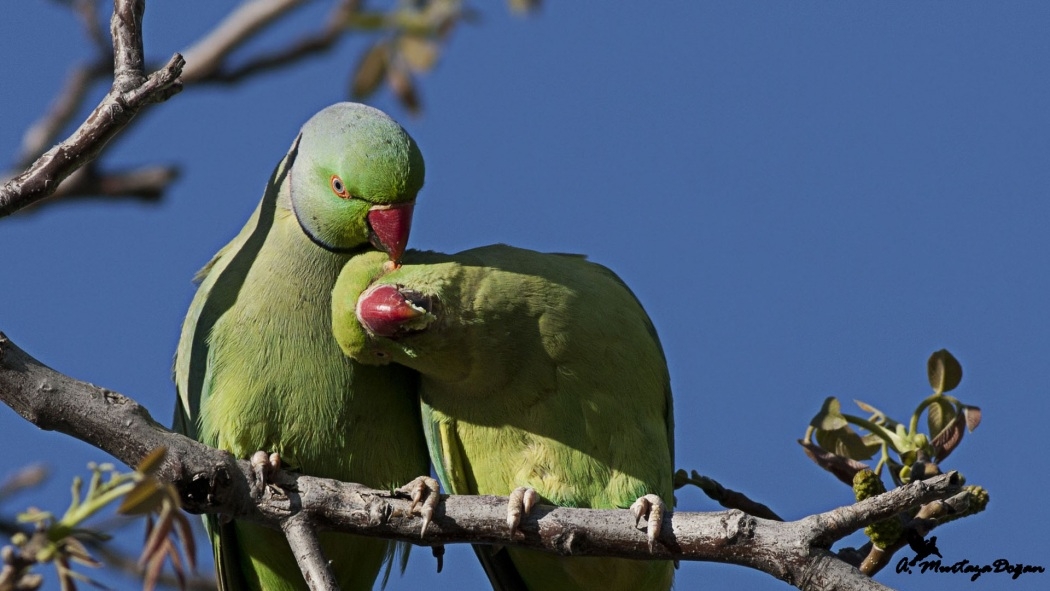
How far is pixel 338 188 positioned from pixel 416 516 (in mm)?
1548

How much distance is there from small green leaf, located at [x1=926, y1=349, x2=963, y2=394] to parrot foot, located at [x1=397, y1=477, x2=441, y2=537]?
5.91ft

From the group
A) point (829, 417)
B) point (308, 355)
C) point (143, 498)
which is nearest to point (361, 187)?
point (308, 355)

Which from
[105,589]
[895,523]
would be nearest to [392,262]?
[895,523]

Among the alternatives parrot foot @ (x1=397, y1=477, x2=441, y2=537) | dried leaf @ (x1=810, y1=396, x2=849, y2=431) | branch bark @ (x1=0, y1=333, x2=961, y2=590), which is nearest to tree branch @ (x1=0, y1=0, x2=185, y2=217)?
branch bark @ (x1=0, y1=333, x2=961, y2=590)

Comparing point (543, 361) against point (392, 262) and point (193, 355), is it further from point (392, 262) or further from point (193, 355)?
point (193, 355)

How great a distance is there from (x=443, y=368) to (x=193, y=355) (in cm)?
116

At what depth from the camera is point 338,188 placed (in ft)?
15.9

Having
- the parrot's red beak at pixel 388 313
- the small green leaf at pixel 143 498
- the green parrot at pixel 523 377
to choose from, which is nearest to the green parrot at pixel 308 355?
the green parrot at pixel 523 377

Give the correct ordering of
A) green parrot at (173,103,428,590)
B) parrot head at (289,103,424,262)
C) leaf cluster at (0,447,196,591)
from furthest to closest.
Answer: parrot head at (289,103,424,262) → green parrot at (173,103,428,590) → leaf cluster at (0,447,196,591)

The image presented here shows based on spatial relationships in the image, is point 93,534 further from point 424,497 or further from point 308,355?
point 308,355

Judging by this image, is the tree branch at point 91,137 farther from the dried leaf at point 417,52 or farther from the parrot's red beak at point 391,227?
the parrot's red beak at point 391,227

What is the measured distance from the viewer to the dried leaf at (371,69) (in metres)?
4.00

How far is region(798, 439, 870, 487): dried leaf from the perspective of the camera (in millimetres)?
3969

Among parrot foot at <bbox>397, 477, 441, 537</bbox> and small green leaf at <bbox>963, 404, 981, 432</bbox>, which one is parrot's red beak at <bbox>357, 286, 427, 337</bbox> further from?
small green leaf at <bbox>963, 404, 981, 432</bbox>
